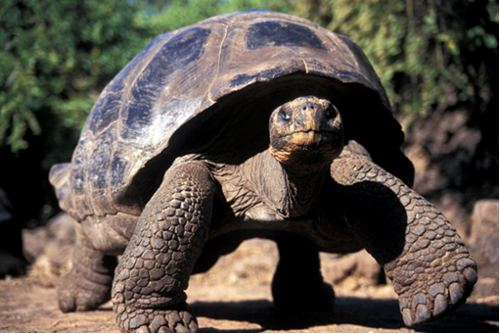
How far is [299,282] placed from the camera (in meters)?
4.19

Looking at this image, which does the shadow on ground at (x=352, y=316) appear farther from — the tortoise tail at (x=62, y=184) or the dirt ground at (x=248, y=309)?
the tortoise tail at (x=62, y=184)

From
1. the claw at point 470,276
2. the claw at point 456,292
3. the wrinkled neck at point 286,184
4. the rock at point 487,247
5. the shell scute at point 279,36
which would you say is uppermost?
the shell scute at point 279,36

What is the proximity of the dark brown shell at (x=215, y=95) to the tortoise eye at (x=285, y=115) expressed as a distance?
1.49 feet

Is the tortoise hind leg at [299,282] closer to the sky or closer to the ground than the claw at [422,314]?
closer to the ground

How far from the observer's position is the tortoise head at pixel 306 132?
2.19 metres

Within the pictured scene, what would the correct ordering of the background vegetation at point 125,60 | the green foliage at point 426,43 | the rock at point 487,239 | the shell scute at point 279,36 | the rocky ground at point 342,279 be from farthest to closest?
the background vegetation at point 125,60
the green foliage at point 426,43
the rock at point 487,239
the rocky ground at point 342,279
the shell scute at point 279,36

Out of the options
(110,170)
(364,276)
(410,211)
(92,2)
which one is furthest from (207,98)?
(92,2)

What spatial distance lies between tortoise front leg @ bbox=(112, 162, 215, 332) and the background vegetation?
4.13 metres

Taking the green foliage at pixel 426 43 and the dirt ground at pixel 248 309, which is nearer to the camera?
the dirt ground at pixel 248 309

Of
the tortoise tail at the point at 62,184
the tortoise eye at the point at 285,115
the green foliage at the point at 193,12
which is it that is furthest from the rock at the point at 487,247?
the green foliage at the point at 193,12

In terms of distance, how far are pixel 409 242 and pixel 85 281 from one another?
8.60 ft

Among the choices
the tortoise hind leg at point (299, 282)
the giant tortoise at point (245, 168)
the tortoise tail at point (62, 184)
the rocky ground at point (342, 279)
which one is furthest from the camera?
the tortoise hind leg at point (299, 282)

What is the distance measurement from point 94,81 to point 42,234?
99.6 inches

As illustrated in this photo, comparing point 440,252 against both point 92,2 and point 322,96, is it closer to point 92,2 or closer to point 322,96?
point 322,96
